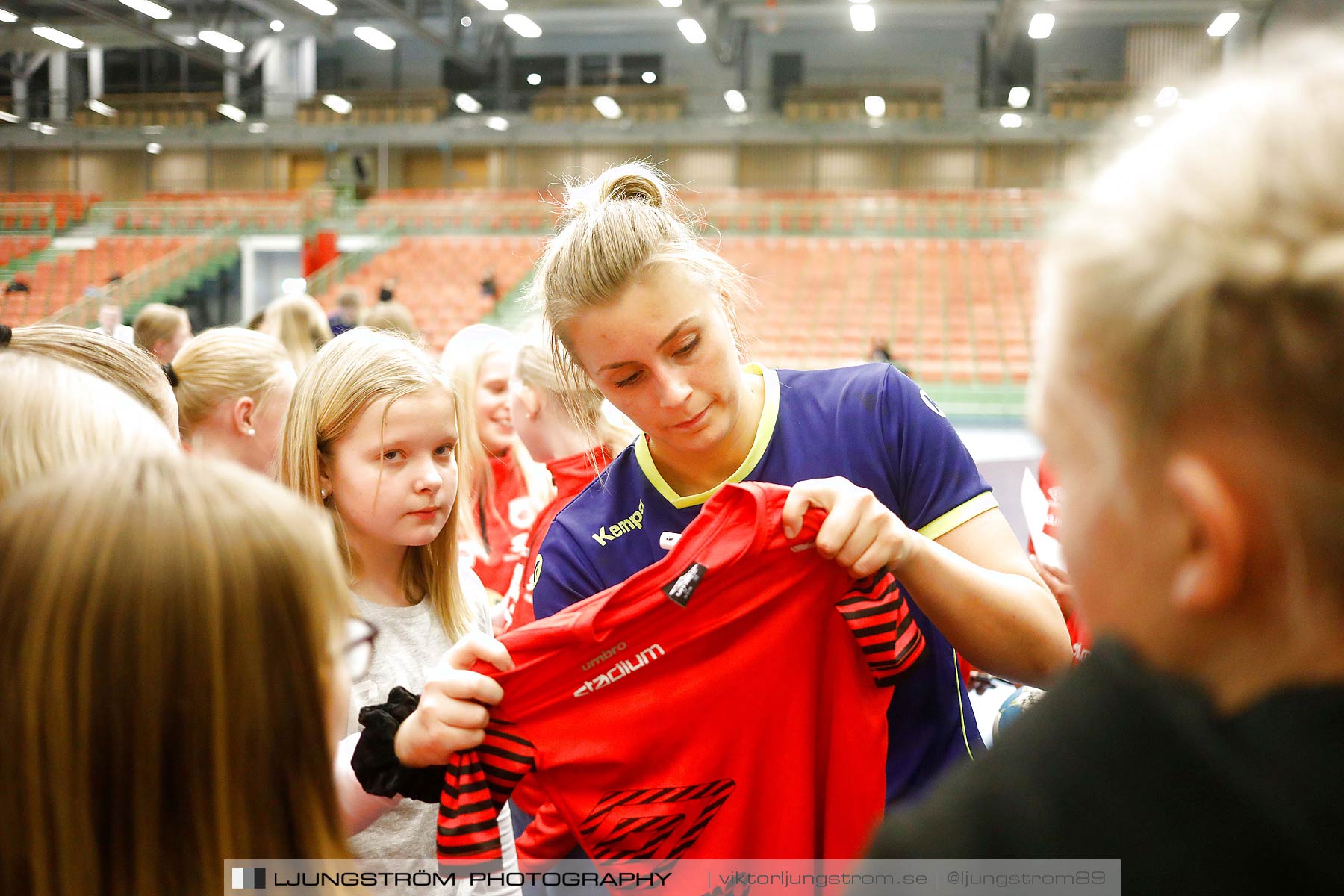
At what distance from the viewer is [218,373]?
257cm

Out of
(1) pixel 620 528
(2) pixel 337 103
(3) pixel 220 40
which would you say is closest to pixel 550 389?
(1) pixel 620 528

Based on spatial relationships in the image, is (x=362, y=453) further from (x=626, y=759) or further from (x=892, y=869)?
(x=892, y=869)

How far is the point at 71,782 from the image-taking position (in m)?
0.77

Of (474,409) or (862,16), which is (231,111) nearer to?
(862,16)

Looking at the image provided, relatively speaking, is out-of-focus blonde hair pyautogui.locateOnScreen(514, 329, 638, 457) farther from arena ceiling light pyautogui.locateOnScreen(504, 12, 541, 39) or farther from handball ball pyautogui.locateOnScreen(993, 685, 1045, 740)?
arena ceiling light pyautogui.locateOnScreen(504, 12, 541, 39)

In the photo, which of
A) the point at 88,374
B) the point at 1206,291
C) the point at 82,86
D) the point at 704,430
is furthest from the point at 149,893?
the point at 82,86

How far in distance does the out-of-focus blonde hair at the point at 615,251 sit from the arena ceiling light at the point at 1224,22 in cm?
1815

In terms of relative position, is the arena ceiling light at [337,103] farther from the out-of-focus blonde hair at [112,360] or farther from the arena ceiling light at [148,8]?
the out-of-focus blonde hair at [112,360]

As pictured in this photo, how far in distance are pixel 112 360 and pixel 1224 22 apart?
19.1 metres

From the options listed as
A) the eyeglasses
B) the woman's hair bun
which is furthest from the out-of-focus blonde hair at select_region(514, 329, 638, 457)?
Result: the eyeglasses

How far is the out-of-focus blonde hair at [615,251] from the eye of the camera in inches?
61.4

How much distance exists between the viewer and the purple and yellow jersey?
58.3 inches

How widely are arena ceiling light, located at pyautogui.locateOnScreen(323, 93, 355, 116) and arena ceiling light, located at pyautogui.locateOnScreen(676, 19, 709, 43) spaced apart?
851 cm

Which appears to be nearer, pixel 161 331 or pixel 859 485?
pixel 859 485
